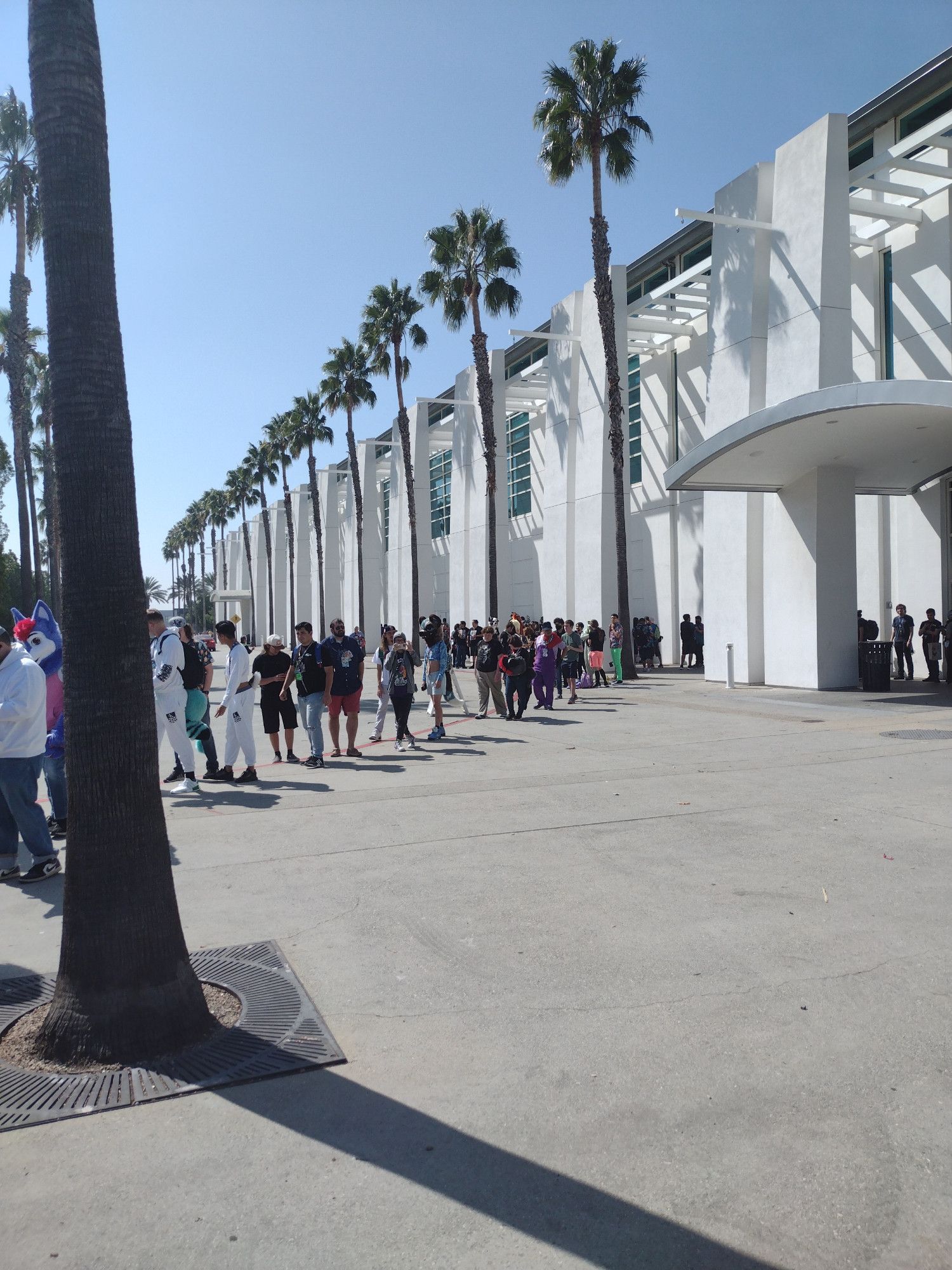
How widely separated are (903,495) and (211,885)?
1974 centimetres

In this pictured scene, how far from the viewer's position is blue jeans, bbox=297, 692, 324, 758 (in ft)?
37.7

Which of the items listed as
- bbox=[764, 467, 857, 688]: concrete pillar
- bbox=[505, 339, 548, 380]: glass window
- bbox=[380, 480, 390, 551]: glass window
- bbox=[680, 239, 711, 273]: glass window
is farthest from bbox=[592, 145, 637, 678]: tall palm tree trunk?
bbox=[380, 480, 390, 551]: glass window

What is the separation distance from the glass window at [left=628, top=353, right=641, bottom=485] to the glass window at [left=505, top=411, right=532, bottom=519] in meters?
7.47

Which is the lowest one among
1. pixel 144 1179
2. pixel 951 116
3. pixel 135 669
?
pixel 144 1179

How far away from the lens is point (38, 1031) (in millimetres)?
3955

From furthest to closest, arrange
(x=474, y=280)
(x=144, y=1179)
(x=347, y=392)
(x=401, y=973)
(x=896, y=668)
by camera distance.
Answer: (x=347, y=392), (x=474, y=280), (x=896, y=668), (x=401, y=973), (x=144, y=1179)

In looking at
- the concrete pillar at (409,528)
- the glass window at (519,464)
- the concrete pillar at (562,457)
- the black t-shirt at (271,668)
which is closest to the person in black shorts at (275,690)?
the black t-shirt at (271,668)

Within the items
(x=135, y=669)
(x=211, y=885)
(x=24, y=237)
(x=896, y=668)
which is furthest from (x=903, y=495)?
(x=24, y=237)

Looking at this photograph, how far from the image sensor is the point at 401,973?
15.3 feet

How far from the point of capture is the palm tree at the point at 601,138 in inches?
906

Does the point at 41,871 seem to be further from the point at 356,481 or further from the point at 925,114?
the point at 356,481

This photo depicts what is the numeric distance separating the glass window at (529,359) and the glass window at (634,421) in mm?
5622

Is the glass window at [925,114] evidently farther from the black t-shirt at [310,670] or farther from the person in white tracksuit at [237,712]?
the person in white tracksuit at [237,712]

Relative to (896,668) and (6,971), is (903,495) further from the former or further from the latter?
(6,971)
